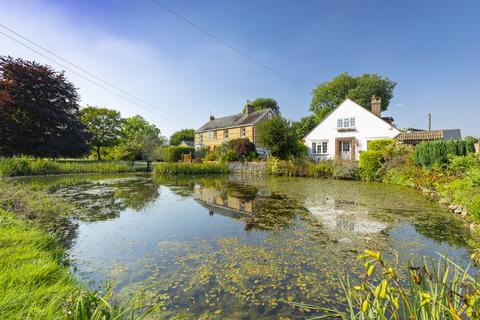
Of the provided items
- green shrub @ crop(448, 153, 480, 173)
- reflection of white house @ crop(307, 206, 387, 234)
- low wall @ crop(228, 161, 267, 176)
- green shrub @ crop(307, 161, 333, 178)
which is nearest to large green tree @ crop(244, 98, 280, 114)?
low wall @ crop(228, 161, 267, 176)

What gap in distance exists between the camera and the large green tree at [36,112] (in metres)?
18.2

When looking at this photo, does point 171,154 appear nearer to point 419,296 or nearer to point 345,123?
point 345,123

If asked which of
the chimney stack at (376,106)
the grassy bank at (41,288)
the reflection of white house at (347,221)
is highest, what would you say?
the chimney stack at (376,106)

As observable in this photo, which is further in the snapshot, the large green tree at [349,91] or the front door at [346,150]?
the large green tree at [349,91]

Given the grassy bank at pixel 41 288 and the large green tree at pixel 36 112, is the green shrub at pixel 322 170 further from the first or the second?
the large green tree at pixel 36 112

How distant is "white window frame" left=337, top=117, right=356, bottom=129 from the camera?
2233 cm

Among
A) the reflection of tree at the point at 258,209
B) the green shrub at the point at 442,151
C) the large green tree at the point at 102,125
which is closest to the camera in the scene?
the reflection of tree at the point at 258,209

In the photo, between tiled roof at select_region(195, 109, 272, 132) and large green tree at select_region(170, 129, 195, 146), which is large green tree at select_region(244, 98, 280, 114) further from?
large green tree at select_region(170, 129, 195, 146)

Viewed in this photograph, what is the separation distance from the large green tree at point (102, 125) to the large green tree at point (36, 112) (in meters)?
15.4

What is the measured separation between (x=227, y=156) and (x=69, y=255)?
20694 mm

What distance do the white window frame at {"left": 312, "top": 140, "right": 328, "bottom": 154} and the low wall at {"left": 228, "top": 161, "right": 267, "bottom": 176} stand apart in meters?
6.51

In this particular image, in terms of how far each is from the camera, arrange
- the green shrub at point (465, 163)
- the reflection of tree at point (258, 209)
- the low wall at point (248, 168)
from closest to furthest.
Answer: the reflection of tree at point (258, 209) → the green shrub at point (465, 163) → the low wall at point (248, 168)

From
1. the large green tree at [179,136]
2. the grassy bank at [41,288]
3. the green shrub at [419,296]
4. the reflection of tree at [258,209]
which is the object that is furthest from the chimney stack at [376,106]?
the large green tree at [179,136]

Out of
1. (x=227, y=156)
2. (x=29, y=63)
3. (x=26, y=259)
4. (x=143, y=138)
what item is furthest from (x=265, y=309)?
(x=29, y=63)
